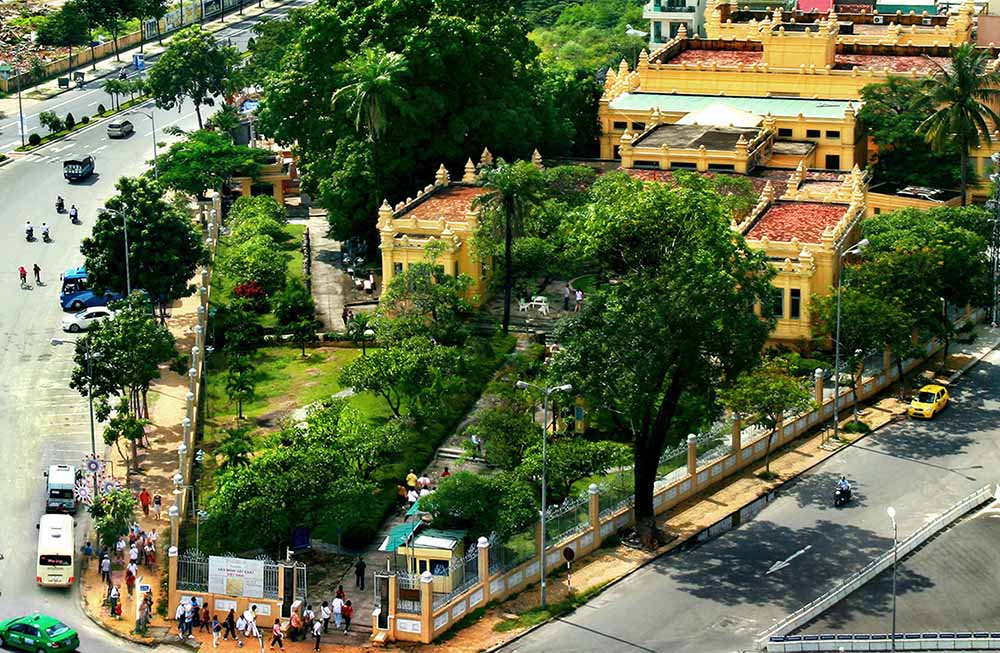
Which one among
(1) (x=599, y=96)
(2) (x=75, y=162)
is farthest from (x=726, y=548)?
(2) (x=75, y=162)

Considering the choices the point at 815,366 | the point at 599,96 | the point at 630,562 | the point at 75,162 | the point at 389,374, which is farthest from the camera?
the point at 75,162

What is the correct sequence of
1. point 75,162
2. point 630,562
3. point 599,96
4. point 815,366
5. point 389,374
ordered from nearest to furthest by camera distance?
point 630,562, point 389,374, point 815,366, point 599,96, point 75,162

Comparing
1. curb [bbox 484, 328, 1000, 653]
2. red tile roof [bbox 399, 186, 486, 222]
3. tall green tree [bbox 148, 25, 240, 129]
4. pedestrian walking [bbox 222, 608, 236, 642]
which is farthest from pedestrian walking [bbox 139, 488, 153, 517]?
tall green tree [bbox 148, 25, 240, 129]

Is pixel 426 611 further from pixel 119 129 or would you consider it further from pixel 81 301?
pixel 119 129

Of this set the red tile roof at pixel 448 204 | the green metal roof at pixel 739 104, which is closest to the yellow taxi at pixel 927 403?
the red tile roof at pixel 448 204

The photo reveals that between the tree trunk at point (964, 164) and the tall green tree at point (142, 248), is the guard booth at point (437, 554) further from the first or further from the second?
the tree trunk at point (964, 164)

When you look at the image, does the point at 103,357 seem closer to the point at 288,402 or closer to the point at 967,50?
the point at 288,402

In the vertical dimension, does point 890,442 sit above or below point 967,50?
below

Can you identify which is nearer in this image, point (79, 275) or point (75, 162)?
point (79, 275)
